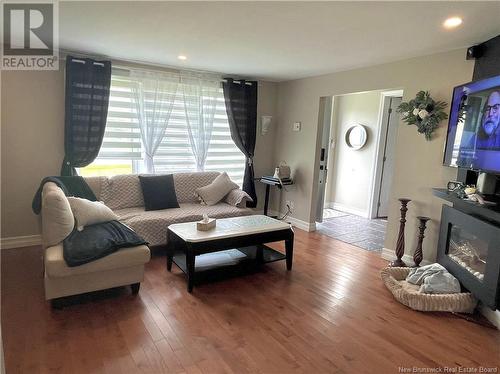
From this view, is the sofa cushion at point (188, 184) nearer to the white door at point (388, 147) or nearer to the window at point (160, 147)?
the window at point (160, 147)

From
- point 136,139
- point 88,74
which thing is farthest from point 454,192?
point 88,74

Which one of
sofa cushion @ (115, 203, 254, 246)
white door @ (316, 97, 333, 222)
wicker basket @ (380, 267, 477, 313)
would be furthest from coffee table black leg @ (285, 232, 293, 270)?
white door @ (316, 97, 333, 222)

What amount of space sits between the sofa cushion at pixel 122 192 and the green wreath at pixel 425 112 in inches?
130

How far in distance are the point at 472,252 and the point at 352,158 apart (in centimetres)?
369

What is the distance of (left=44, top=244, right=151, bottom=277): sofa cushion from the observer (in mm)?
2389

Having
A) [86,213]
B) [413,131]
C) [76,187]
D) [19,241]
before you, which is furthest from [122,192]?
[413,131]

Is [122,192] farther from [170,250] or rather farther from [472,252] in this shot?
[472,252]

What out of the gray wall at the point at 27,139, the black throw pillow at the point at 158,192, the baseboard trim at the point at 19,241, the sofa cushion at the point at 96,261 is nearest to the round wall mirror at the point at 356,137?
the black throw pillow at the point at 158,192

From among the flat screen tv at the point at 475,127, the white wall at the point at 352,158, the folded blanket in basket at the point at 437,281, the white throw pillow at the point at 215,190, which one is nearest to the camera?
the flat screen tv at the point at 475,127

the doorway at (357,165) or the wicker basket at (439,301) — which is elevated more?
the doorway at (357,165)

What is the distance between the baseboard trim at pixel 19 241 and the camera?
3771 mm

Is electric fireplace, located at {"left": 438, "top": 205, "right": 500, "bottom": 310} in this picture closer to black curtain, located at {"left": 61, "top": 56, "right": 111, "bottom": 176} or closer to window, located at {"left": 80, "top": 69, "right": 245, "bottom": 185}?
window, located at {"left": 80, "top": 69, "right": 245, "bottom": 185}

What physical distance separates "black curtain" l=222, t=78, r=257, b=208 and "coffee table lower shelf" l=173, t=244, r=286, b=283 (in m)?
1.40

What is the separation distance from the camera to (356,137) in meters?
6.16
